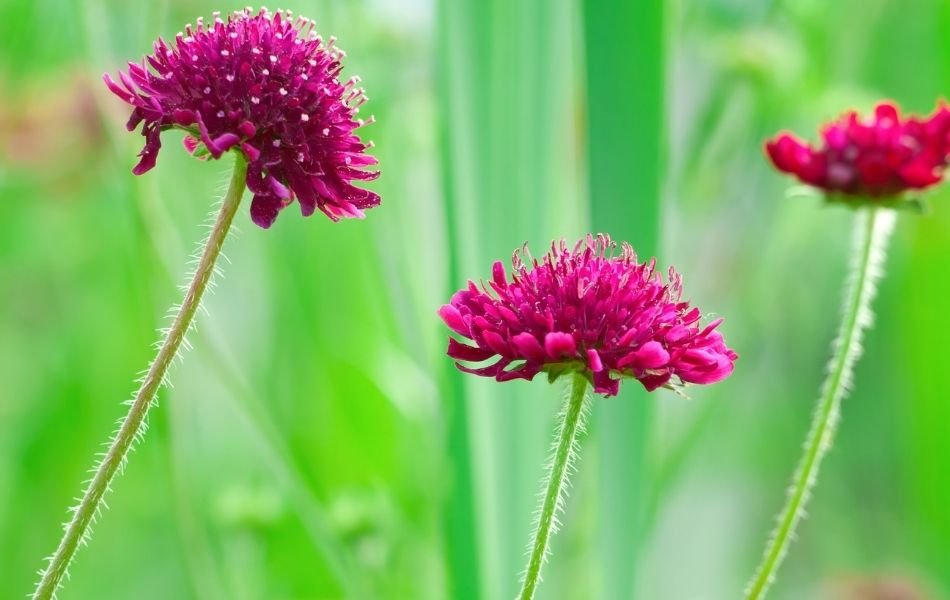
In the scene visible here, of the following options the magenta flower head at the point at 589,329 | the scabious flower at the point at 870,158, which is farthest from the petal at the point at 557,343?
the scabious flower at the point at 870,158

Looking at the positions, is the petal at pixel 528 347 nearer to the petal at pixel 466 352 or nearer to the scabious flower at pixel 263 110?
the petal at pixel 466 352

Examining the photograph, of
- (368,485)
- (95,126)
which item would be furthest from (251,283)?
(368,485)

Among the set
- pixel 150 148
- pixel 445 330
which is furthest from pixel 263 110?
pixel 445 330

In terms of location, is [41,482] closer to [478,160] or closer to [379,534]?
[379,534]

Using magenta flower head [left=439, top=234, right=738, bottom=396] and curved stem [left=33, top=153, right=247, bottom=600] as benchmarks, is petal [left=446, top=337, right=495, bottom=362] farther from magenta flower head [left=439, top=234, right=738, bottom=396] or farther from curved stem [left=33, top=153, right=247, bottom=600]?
curved stem [left=33, top=153, right=247, bottom=600]

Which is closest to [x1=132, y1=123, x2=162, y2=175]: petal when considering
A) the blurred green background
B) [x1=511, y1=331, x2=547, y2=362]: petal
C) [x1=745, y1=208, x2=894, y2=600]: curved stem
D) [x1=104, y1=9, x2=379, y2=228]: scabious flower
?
[x1=104, y1=9, x2=379, y2=228]: scabious flower
